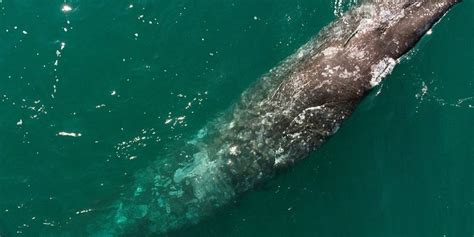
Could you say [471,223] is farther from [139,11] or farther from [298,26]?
[139,11]

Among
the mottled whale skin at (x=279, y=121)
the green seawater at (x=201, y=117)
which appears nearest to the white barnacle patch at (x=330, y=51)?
the mottled whale skin at (x=279, y=121)

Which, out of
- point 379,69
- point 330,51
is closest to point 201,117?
point 330,51

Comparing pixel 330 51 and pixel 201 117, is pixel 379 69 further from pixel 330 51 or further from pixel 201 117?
pixel 201 117

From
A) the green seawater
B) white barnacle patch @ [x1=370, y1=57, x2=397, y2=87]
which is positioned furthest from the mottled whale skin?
the green seawater

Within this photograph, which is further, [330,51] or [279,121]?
[279,121]

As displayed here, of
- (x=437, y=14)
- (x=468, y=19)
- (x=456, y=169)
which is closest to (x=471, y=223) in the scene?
(x=456, y=169)
